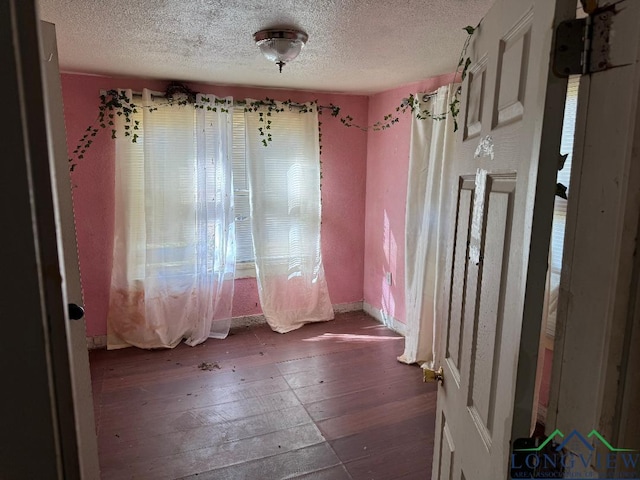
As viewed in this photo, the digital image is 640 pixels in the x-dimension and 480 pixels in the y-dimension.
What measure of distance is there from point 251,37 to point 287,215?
2.02 metres

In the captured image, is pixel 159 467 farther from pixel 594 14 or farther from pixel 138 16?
pixel 594 14

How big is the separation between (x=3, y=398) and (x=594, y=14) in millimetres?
1006

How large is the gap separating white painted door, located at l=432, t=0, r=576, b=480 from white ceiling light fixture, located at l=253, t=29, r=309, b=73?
117 cm

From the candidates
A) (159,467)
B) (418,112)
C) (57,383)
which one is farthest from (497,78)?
(418,112)

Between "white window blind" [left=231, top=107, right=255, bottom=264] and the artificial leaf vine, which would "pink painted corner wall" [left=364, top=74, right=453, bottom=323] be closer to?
the artificial leaf vine

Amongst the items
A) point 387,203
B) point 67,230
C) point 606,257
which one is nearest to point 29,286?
point 606,257

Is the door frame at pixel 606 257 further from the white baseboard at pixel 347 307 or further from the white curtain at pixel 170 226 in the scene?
the white baseboard at pixel 347 307

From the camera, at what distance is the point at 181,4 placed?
5.90 feet

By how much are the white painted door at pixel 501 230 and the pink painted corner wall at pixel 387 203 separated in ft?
8.62

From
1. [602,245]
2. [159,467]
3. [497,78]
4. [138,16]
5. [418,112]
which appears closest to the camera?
[602,245]

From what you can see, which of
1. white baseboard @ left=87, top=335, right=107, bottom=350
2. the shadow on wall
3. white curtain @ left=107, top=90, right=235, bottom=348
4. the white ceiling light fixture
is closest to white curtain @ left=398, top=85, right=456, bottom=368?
the shadow on wall

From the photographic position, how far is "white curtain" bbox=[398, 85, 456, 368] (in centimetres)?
313

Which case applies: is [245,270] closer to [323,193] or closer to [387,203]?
[323,193]

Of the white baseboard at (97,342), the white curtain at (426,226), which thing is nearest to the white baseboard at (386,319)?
the white curtain at (426,226)
